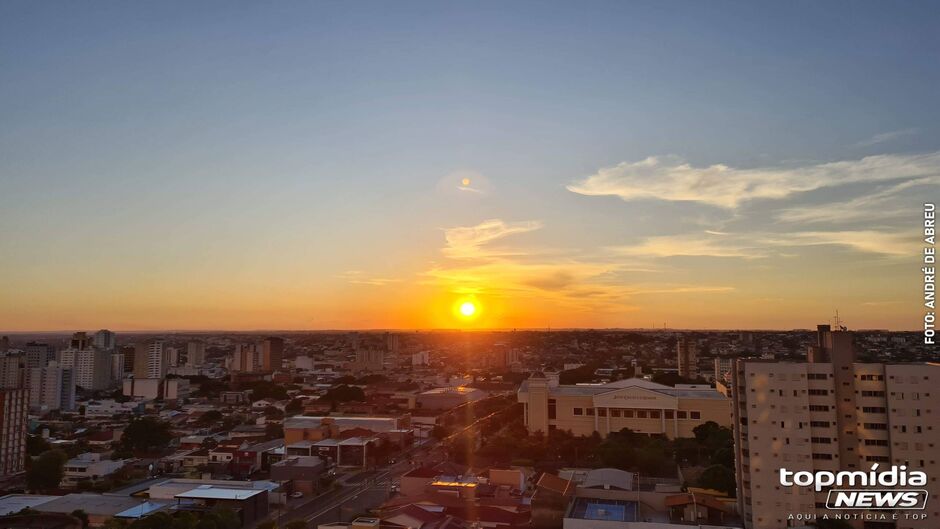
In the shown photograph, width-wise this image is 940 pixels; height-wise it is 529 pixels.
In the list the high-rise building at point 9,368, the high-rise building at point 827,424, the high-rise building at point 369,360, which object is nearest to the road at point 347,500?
the high-rise building at point 827,424

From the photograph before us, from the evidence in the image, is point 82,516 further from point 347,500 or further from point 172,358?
point 172,358

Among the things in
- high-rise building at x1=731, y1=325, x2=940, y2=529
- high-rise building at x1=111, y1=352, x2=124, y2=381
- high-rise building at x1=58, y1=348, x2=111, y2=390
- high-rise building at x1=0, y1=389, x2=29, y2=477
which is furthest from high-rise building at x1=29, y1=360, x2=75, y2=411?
high-rise building at x1=731, y1=325, x2=940, y2=529

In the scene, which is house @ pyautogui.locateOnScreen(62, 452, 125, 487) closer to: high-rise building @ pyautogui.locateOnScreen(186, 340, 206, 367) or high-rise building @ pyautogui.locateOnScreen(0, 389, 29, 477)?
high-rise building @ pyautogui.locateOnScreen(0, 389, 29, 477)

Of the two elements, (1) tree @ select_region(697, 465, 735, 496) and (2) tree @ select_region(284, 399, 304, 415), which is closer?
(1) tree @ select_region(697, 465, 735, 496)

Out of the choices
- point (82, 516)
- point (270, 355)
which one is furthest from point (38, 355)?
point (82, 516)

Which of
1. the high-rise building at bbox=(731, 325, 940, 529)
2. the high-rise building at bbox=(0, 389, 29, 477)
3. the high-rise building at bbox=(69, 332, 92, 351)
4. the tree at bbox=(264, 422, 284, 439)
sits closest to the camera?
the high-rise building at bbox=(731, 325, 940, 529)

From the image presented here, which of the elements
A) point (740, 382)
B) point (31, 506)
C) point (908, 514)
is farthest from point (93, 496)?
point (908, 514)

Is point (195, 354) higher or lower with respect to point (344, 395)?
higher

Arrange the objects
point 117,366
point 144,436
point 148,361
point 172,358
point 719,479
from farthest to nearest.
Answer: point 172,358 → point 148,361 → point 117,366 → point 144,436 → point 719,479
